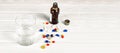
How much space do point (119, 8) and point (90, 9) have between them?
169mm

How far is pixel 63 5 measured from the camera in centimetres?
163

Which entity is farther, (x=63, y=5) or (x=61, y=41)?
(x=63, y=5)

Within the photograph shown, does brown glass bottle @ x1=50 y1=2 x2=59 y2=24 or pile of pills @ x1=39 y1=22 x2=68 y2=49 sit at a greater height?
brown glass bottle @ x1=50 y1=2 x2=59 y2=24

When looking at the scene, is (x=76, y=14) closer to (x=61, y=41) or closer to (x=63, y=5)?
(x=63, y=5)

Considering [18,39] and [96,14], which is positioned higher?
[96,14]

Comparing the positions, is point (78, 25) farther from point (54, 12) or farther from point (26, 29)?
point (26, 29)

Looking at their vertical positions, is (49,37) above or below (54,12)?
below

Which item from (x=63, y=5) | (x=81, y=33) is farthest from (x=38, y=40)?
(x=63, y=5)

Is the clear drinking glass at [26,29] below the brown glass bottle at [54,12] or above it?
below

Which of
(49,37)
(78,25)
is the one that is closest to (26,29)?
(49,37)

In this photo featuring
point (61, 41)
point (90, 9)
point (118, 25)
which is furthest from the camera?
point (90, 9)

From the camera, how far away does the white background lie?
1.36 meters

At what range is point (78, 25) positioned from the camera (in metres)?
1.50

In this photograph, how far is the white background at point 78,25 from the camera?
53.7 inches
